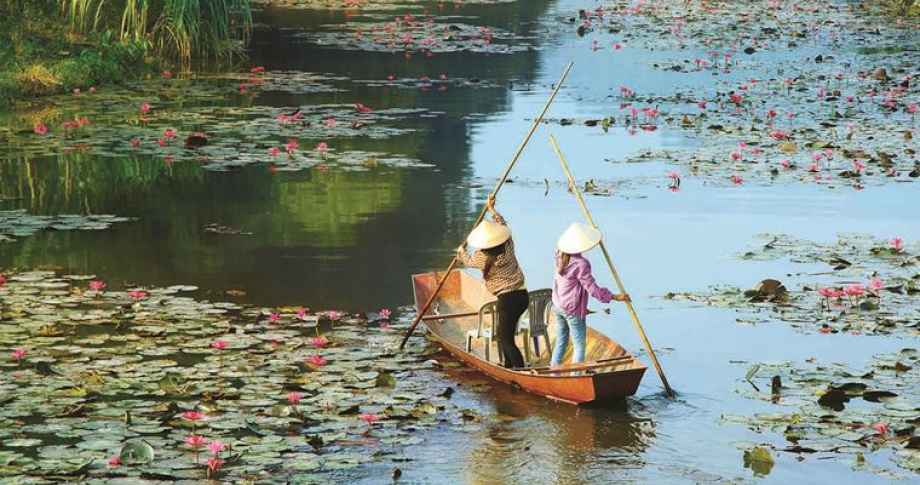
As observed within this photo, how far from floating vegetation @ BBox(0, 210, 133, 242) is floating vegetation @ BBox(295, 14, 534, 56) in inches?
736

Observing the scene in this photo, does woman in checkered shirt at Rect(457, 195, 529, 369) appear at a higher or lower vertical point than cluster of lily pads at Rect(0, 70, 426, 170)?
higher

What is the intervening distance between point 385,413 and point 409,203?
25.2 feet

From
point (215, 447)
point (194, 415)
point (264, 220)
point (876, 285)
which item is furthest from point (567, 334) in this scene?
point (264, 220)

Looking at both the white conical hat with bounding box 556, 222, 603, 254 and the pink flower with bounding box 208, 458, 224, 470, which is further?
the white conical hat with bounding box 556, 222, 603, 254

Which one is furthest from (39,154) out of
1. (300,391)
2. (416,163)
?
(300,391)

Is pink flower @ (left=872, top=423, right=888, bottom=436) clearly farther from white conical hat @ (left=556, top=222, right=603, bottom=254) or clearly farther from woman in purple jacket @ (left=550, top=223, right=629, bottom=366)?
white conical hat @ (left=556, top=222, right=603, bottom=254)

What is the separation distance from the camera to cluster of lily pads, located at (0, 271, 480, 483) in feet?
28.6

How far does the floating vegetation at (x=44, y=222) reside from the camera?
15.2 metres

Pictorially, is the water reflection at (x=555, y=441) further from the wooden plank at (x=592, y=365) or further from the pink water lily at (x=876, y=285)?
the pink water lily at (x=876, y=285)

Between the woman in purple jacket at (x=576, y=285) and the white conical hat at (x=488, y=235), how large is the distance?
49cm

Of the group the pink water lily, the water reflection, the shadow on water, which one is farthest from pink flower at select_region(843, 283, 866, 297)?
the shadow on water

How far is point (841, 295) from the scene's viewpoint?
12258 millimetres

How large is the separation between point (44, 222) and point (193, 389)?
625cm

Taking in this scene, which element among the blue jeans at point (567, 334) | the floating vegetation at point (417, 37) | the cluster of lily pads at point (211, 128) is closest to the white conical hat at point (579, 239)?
the blue jeans at point (567, 334)
